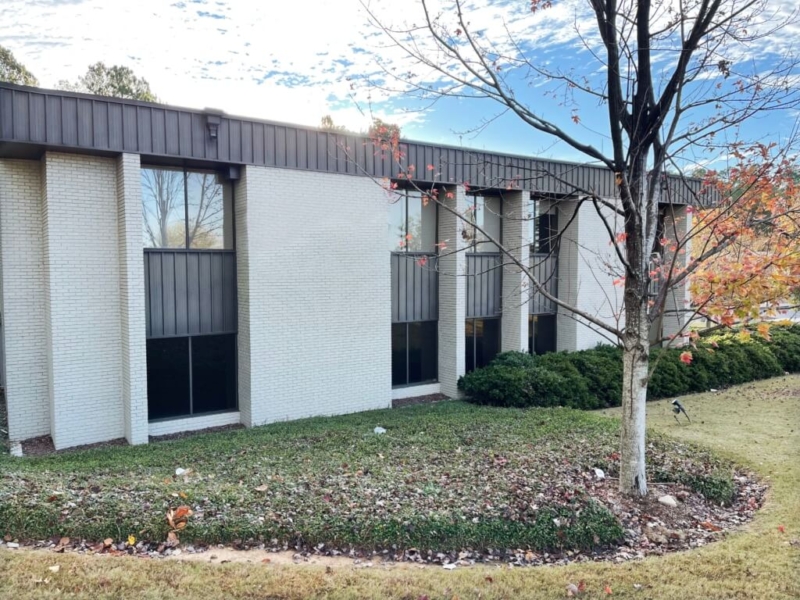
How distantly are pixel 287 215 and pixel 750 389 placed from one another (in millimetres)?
13598

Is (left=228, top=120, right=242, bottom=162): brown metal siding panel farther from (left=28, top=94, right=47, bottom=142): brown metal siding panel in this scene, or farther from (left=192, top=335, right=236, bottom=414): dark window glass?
(left=192, top=335, right=236, bottom=414): dark window glass

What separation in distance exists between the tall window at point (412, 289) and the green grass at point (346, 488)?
166 inches

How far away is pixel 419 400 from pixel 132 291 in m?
7.22

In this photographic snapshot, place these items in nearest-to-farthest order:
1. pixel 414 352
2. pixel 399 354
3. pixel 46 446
→ pixel 46 446 < pixel 399 354 < pixel 414 352

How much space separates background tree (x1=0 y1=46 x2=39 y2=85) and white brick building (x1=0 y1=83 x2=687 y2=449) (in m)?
18.2

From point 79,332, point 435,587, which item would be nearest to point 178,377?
point 79,332

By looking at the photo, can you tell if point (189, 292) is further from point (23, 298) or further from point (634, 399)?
point (634, 399)

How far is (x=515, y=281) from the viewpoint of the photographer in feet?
50.0

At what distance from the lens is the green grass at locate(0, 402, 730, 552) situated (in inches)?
228

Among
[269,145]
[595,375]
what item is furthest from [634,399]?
[269,145]

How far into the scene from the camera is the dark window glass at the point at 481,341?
596 inches

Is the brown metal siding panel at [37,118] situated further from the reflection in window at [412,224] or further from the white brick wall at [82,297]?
the reflection in window at [412,224]

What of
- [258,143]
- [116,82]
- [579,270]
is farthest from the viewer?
[116,82]

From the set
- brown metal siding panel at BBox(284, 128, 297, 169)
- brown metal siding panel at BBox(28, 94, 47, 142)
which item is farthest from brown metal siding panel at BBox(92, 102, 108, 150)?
→ brown metal siding panel at BBox(284, 128, 297, 169)
